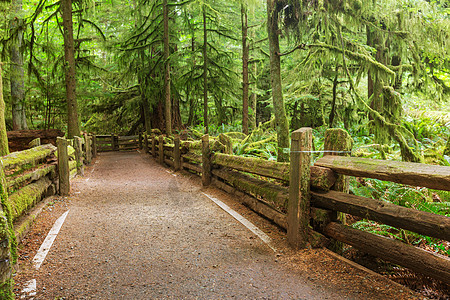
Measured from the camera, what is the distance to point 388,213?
9.69 feet

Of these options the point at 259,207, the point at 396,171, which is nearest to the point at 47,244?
the point at 259,207

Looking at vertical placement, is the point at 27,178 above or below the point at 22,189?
above

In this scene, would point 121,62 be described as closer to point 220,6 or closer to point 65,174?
point 220,6

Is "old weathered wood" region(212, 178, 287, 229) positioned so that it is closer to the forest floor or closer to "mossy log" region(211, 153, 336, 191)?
the forest floor

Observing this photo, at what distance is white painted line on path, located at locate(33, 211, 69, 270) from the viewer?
3531 mm

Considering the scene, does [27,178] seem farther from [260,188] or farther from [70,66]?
[70,66]

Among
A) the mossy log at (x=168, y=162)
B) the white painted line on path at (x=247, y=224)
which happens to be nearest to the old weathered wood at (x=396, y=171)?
the white painted line on path at (x=247, y=224)

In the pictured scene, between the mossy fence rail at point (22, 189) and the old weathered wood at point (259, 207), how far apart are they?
3.36m

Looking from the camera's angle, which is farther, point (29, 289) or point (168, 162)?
point (168, 162)

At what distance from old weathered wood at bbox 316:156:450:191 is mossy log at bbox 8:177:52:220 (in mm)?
4026

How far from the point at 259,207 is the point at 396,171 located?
2693mm

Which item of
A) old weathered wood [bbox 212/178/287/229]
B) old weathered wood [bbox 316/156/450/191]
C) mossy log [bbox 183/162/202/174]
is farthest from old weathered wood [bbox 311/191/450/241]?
mossy log [bbox 183/162/202/174]

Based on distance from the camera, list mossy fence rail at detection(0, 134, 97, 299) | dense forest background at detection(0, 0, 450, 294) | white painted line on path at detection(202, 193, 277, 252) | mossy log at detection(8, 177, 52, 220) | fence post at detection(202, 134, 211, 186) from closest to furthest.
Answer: mossy fence rail at detection(0, 134, 97, 299), mossy log at detection(8, 177, 52, 220), white painted line on path at detection(202, 193, 277, 252), dense forest background at detection(0, 0, 450, 294), fence post at detection(202, 134, 211, 186)

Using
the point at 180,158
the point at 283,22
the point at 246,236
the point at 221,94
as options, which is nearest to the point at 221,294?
the point at 246,236
